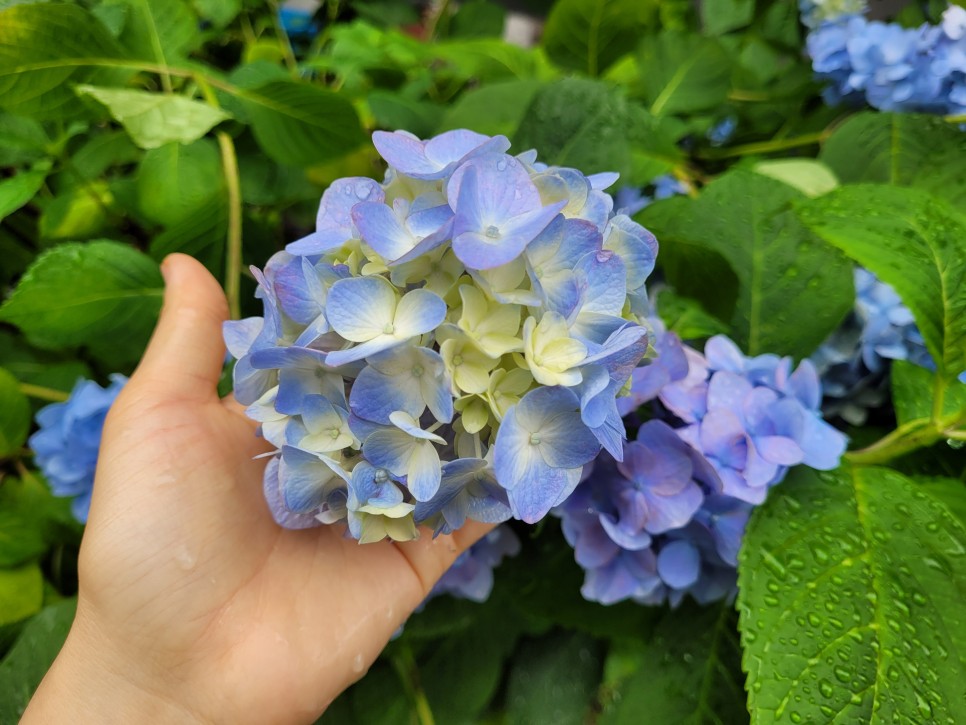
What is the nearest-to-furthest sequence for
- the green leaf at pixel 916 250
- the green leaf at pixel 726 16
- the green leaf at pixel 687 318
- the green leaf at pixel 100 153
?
1. the green leaf at pixel 916 250
2. the green leaf at pixel 687 318
3. the green leaf at pixel 100 153
4. the green leaf at pixel 726 16

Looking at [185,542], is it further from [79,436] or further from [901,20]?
[901,20]

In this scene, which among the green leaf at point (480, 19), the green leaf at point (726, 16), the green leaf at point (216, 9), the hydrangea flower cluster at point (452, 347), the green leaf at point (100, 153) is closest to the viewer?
the hydrangea flower cluster at point (452, 347)

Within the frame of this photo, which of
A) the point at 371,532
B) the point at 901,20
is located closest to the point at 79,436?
the point at 371,532

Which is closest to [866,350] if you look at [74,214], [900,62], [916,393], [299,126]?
[916,393]

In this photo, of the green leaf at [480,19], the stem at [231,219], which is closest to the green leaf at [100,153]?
the stem at [231,219]

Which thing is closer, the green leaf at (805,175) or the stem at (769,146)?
the green leaf at (805,175)

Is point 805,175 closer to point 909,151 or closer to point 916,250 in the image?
point 909,151

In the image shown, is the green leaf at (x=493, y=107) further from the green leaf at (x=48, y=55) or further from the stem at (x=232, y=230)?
the green leaf at (x=48, y=55)
